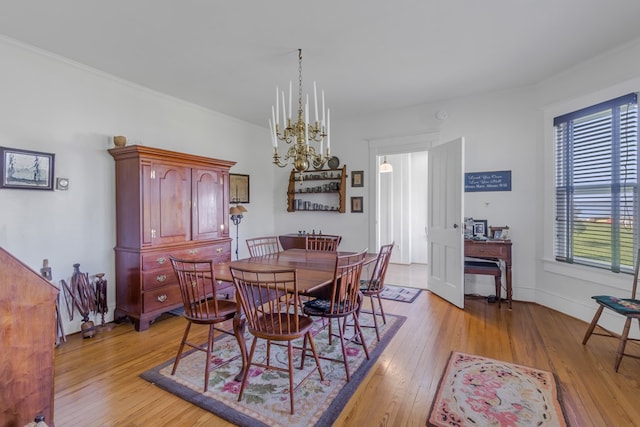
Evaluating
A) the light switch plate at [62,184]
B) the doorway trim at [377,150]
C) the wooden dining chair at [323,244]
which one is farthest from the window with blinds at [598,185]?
the light switch plate at [62,184]

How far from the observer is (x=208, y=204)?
392 cm

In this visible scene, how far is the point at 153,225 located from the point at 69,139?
1.15m

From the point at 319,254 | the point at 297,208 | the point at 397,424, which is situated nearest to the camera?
the point at 397,424

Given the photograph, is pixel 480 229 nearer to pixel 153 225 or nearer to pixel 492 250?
pixel 492 250

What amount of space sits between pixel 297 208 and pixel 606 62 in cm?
435

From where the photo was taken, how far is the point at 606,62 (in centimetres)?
307

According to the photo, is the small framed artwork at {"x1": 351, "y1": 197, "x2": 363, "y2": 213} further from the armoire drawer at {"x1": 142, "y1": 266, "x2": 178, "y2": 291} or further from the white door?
the armoire drawer at {"x1": 142, "y1": 266, "x2": 178, "y2": 291}

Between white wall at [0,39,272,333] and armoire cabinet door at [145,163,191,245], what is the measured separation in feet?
1.84

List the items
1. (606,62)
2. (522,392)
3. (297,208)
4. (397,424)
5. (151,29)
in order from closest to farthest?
(397,424) < (522,392) < (151,29) < (606,62) < (297,208)

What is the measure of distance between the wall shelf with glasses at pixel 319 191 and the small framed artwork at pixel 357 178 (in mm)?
135

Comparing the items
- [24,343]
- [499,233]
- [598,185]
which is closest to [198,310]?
[24,343]

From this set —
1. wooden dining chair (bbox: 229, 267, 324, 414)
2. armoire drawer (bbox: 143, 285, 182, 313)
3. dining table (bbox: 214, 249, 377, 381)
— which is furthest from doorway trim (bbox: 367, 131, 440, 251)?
wooden dining chair (bbox: 229, 267, 324, 414)

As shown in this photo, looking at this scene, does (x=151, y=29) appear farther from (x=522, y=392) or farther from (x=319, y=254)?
(x=522, y=392)

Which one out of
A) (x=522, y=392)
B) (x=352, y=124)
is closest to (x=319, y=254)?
(x=522, y=392)
